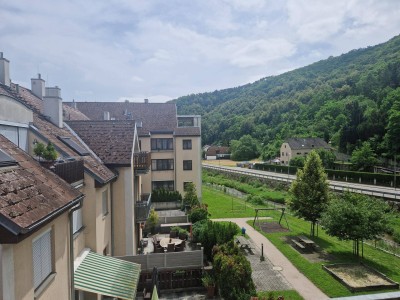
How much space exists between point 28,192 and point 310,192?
83.5 feet

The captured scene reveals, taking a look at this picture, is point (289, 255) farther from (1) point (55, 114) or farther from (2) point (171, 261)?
(1) point (55, 114)

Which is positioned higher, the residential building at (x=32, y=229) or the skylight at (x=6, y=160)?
the skylight at (x=6, y=160)

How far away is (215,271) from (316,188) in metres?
15.8

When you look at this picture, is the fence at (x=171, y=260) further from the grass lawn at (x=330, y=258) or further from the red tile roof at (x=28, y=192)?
the red tile roof at (x=28, y=192)

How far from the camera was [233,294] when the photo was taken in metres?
14.7

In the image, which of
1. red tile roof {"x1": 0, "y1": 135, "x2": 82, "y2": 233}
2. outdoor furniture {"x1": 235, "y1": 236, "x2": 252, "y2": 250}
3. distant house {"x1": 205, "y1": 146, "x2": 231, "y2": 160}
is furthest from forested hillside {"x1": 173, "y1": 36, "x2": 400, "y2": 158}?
red tile roof {"x1": 0, "y1": 135, "x2": 82, "y2": 233}

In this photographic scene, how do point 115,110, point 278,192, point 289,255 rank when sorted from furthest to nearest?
point 278,192 < point 115,110 < point 289,255

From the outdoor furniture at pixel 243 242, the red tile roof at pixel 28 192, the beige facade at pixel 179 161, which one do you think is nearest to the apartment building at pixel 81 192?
the red tile roof at pixel 28 192

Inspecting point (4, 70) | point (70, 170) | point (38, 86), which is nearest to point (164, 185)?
point (38, 86)

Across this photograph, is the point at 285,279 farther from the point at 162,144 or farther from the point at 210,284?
the point at 162,144

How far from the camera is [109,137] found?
19016 millimetres

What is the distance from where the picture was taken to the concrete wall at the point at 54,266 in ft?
20.4

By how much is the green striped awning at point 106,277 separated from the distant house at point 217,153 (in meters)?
132

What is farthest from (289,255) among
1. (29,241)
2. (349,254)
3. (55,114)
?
(29,241)
